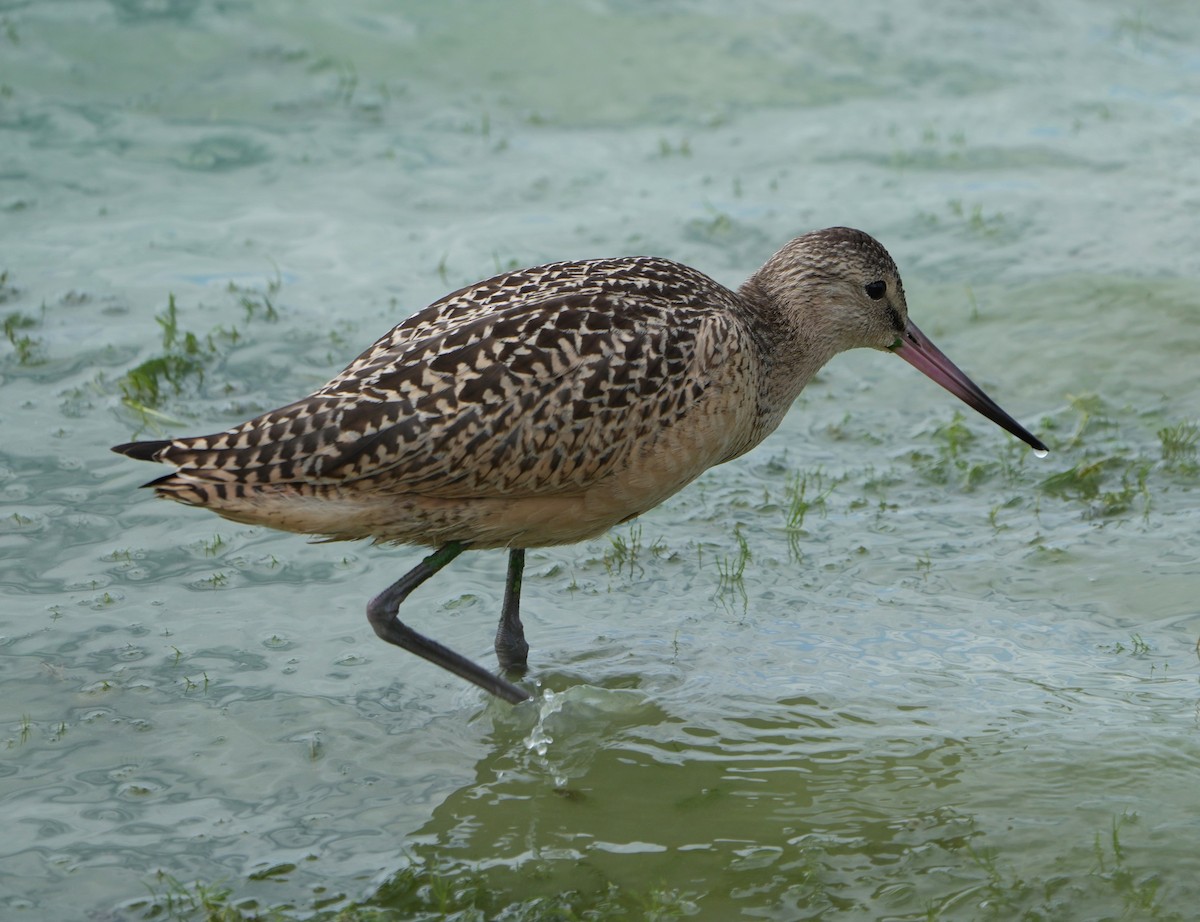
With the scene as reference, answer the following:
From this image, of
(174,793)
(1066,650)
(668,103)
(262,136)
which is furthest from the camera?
(668,103)

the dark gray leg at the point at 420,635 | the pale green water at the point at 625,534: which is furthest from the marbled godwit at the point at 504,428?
the pale green water at the point at 625,534

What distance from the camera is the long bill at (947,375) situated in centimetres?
598

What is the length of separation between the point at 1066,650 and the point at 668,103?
277 inches

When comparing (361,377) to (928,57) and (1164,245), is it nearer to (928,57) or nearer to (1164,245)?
(1164,245)

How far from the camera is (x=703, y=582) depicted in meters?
6.11

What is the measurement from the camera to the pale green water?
453 centimetres

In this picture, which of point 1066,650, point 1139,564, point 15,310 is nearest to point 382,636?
point 1066,650

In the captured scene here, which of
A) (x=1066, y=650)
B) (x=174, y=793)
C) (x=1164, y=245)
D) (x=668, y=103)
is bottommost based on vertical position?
(x=174, y=793)

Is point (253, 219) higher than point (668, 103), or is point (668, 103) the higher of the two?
point (668, 103)

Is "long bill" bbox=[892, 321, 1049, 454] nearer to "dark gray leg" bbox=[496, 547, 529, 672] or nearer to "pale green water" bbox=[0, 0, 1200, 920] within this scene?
"pale green water" bbox=[0, 0, 1200, 920]

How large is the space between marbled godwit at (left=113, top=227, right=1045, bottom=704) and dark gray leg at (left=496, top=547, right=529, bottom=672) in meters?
0.07

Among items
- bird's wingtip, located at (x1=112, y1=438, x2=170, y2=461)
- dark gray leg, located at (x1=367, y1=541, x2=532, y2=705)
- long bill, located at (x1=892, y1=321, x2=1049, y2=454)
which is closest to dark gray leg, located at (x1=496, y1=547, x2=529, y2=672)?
dark gray leg, located at (x1=367, y1=541, x2=532, y2=705)

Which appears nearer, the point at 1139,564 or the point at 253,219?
the point at 1139,564

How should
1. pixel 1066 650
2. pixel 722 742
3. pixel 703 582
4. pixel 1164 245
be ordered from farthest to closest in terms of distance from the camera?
pixel 1164 245 < pixel 703 582 < pixel 1066 650 < pixel 722 742
